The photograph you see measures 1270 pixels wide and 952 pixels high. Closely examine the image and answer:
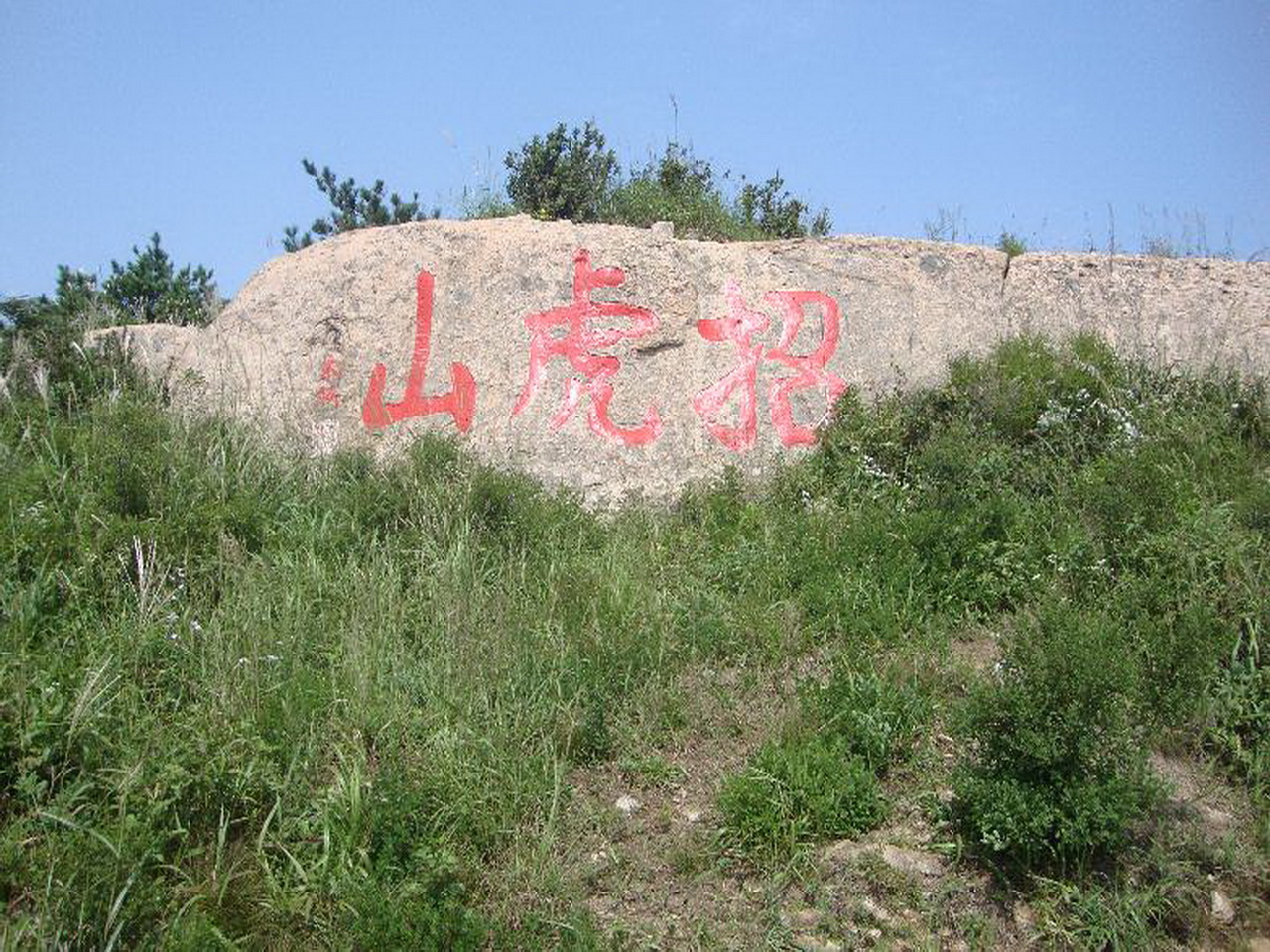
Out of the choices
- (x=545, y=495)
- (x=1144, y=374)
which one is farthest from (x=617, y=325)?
(x=1144, y=374)

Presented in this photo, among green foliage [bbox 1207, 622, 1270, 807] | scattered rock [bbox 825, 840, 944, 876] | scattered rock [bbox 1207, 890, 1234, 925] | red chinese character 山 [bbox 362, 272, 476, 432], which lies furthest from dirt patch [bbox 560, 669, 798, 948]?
red chinese character 山 [bbox 362, 272, 476, 432]

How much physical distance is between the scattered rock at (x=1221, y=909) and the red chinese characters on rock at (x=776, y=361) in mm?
3743

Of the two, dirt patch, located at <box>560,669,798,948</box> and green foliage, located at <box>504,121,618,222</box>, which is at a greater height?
green foliage, located at <box>504,121,618,222</box>

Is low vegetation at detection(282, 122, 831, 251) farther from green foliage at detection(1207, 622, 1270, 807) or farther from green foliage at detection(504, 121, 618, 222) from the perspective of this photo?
green foliage at detection(1207, 622, 1270, 807)

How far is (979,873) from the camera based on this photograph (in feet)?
12.9

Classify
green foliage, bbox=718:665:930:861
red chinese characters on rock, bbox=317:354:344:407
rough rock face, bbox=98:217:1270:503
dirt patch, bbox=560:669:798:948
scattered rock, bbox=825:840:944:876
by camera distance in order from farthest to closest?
red chinese characters on rock, bbox=317:354:344:407 < rough rock face, bbox=98:217:1270:503 < green foliage, bbox=718:665:930:861 < scattered rock, bbox=825:840:944:876 < dirt patch, bbox=560:669:798:948

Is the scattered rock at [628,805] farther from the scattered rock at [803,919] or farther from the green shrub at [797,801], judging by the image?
the scattered rock at [803,919]

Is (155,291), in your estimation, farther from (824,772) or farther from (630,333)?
(824,772)

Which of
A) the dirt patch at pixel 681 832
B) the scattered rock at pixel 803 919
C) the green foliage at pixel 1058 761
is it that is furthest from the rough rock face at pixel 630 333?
the scattered rock at pixel 803 919

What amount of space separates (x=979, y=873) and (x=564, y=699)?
5.70 feet

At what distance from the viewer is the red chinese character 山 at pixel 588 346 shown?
7.21 meters

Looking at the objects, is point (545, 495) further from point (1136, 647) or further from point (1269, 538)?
point (1269, 538)

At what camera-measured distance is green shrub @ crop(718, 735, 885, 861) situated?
13.4 ft

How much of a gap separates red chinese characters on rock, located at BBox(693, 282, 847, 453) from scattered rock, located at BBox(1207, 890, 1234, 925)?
12.3ft
